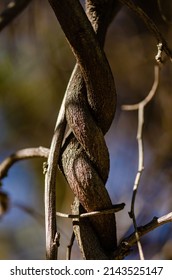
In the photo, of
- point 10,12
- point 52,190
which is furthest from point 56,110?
point 52,190

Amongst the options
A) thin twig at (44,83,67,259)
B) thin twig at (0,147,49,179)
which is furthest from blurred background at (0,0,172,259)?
thin twig at (44,83,67,259)

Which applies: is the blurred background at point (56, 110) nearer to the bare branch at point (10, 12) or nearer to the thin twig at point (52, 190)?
the bare branch at point (10, 12)

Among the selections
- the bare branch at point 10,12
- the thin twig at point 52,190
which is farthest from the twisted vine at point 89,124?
the bare branch at point 10,12

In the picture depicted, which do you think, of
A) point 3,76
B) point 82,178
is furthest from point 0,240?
point 82,178

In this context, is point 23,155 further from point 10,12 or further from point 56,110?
point 56,110

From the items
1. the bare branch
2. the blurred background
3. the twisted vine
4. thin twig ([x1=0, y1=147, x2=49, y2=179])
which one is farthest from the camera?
the blurred background

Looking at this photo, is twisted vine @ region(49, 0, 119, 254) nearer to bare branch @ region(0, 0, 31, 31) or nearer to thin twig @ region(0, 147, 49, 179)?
thin twig @ region(0, 147, 49, 179)

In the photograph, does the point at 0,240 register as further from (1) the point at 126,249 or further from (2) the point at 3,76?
(1) the point at 126,249
